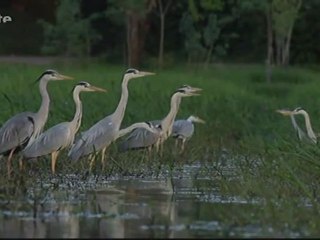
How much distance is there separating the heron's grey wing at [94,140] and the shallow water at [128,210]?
3.91ft

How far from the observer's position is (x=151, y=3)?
36.5 m

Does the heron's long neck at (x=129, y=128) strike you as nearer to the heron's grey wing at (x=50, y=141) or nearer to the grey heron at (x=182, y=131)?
the heron's grey wing at (x=50, y=141)

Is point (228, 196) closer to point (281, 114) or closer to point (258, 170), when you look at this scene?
point (258, 170)

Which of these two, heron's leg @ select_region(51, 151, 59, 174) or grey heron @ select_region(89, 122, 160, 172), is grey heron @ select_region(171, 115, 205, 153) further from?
heron's leg @ select_region(51, 151, 59, 174)

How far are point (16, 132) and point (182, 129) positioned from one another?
5.99m

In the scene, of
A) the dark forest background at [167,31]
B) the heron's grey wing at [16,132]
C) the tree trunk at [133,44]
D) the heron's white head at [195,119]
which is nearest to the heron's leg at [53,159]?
the heron's grey wing at [16,132]

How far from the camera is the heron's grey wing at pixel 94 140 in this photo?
17203 mm

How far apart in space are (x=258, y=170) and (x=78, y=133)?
4.68 meters

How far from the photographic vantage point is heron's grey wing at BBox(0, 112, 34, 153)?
16250mm

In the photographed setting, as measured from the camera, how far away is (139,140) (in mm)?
19688

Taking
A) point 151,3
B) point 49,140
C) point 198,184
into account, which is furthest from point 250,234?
point 151,3

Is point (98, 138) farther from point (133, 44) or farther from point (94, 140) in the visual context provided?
point (133, 44)

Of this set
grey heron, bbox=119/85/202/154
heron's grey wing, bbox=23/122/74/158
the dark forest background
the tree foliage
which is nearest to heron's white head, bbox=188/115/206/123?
grey heron, bbox=119/85/202/154

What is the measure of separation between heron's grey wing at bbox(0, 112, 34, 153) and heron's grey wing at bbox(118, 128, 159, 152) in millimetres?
2966
